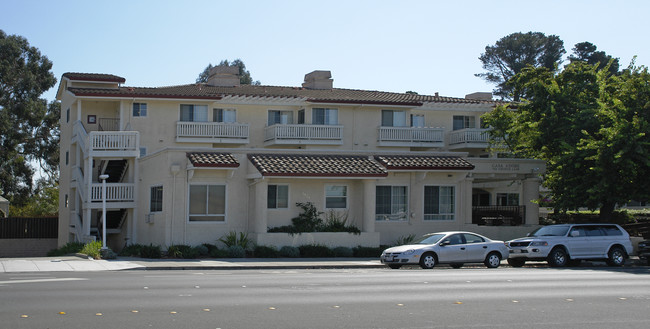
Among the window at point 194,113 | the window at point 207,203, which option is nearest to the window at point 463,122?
the window at point 194,113

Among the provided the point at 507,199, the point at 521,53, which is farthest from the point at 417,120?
the point at 521,53

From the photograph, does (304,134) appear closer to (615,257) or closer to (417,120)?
(417,120)

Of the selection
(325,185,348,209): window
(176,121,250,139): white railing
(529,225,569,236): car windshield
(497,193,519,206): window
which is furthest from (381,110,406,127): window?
(529,225,569,236): car windshield

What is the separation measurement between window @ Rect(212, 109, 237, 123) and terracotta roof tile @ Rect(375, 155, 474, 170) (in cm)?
1219

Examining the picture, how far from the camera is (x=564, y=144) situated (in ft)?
108

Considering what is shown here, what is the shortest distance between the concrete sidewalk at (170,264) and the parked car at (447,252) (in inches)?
65.1

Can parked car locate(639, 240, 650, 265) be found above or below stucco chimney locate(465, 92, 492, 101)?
below

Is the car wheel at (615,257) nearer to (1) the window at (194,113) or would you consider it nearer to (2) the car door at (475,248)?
(2) the car door at (475,248)

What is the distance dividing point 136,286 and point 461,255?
41.4 ft

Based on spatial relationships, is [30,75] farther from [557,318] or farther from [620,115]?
[557,318]

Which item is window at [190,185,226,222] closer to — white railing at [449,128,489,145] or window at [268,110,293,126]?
window at [268,110,293,126]

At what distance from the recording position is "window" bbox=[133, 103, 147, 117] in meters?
40.6

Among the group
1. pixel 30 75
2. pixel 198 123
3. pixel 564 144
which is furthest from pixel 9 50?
pixel 564 144

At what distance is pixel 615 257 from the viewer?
1097 inches
